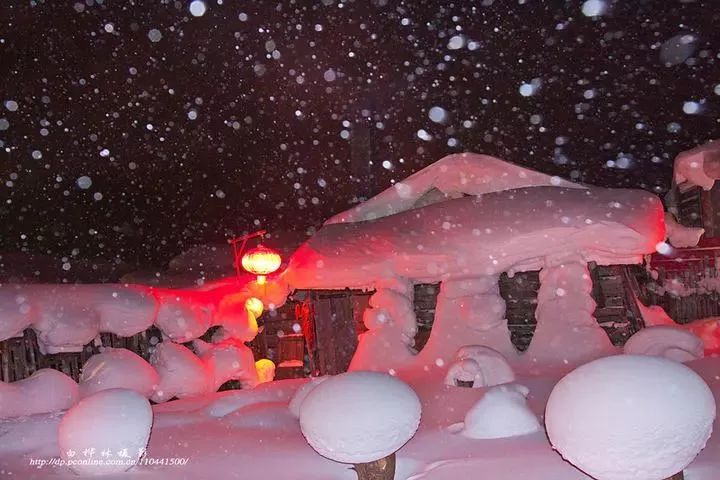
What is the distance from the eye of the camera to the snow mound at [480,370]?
5.65m

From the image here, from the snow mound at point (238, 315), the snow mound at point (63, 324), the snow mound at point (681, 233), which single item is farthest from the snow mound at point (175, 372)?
the snow mound at point (681, 233)

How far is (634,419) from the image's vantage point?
87.7 inches

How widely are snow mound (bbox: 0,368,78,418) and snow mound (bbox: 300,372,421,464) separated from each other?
3.74m

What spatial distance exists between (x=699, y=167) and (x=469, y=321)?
5785 millimetres

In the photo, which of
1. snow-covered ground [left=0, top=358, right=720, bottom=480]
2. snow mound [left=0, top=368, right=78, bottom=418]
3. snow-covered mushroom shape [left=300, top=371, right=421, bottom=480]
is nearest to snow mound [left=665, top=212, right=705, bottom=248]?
snow-covered ground [left=0, top=358, right=720, bottom=480]

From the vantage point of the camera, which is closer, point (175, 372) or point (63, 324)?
point (63, 324)

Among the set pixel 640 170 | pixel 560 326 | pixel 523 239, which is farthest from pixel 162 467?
pixel 640 170

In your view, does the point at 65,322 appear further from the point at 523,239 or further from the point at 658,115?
the point at 658,115

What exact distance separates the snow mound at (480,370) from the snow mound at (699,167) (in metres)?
6.14

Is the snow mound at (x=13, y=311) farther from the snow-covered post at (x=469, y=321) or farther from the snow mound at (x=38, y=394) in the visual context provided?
the snow-covered post at (x=469, y=321)

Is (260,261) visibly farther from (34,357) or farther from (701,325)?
(701,325)

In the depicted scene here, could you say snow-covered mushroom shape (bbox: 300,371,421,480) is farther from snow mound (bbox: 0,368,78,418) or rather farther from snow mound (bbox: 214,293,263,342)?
snow mound (bbox: 214,293,263,342)

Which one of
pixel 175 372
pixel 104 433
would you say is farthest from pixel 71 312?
pixel 104 433

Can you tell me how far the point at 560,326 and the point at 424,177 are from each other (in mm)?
2594
